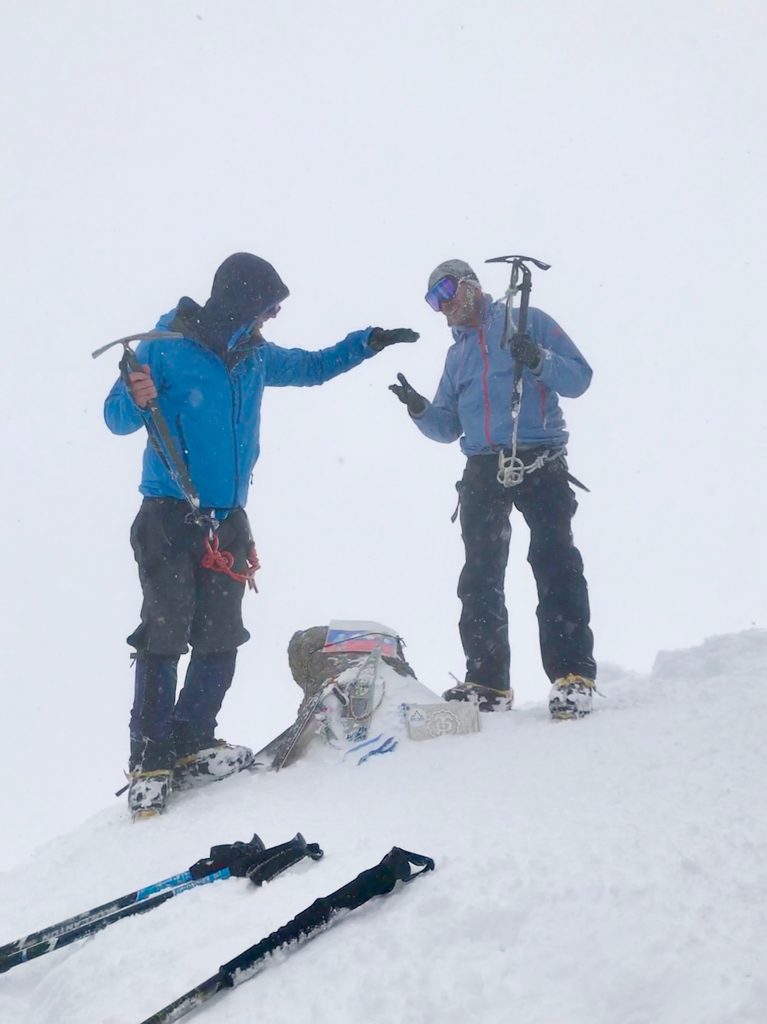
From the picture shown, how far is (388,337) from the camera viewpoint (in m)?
4.86

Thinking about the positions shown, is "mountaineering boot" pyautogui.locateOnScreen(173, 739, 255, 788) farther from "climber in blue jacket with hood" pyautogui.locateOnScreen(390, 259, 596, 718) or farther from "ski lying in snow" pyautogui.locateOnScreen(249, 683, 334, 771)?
"climber in blue jacket with hood" pyautogui.locateOnScreen(390, 259, 596, 718)

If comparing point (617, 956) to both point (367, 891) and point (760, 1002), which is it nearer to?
point (760, 1002)

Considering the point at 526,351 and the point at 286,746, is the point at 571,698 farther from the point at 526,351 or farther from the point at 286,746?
the point at 526,351

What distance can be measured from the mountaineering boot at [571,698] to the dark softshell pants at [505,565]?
120 millimetres

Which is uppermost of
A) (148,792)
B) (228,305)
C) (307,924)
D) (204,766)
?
(228,305)

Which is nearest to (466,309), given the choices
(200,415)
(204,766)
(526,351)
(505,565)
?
(526,351)

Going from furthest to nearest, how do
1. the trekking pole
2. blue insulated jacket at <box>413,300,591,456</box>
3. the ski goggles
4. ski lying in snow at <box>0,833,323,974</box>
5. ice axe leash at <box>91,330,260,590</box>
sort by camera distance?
the ski goggles
blue insulated jacket at <box>413,300,591,456</box>
ice axe leash at <box>91,330,260,590</box>
ski lying in snow at <box>0,833,323,974</box>
the trekking pole

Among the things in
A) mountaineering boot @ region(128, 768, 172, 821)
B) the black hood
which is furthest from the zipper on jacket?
mountaineering boot @ region(128, 768, 172, 821)

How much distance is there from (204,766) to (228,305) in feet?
7.99

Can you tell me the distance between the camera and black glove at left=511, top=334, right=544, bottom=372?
4180 millimetres

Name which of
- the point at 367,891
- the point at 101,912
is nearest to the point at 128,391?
the point at 101,912

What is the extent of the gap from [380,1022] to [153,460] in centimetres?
323

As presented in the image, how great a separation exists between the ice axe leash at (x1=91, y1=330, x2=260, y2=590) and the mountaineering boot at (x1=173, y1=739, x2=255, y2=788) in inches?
35.9

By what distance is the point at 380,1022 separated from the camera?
1.63 meters
